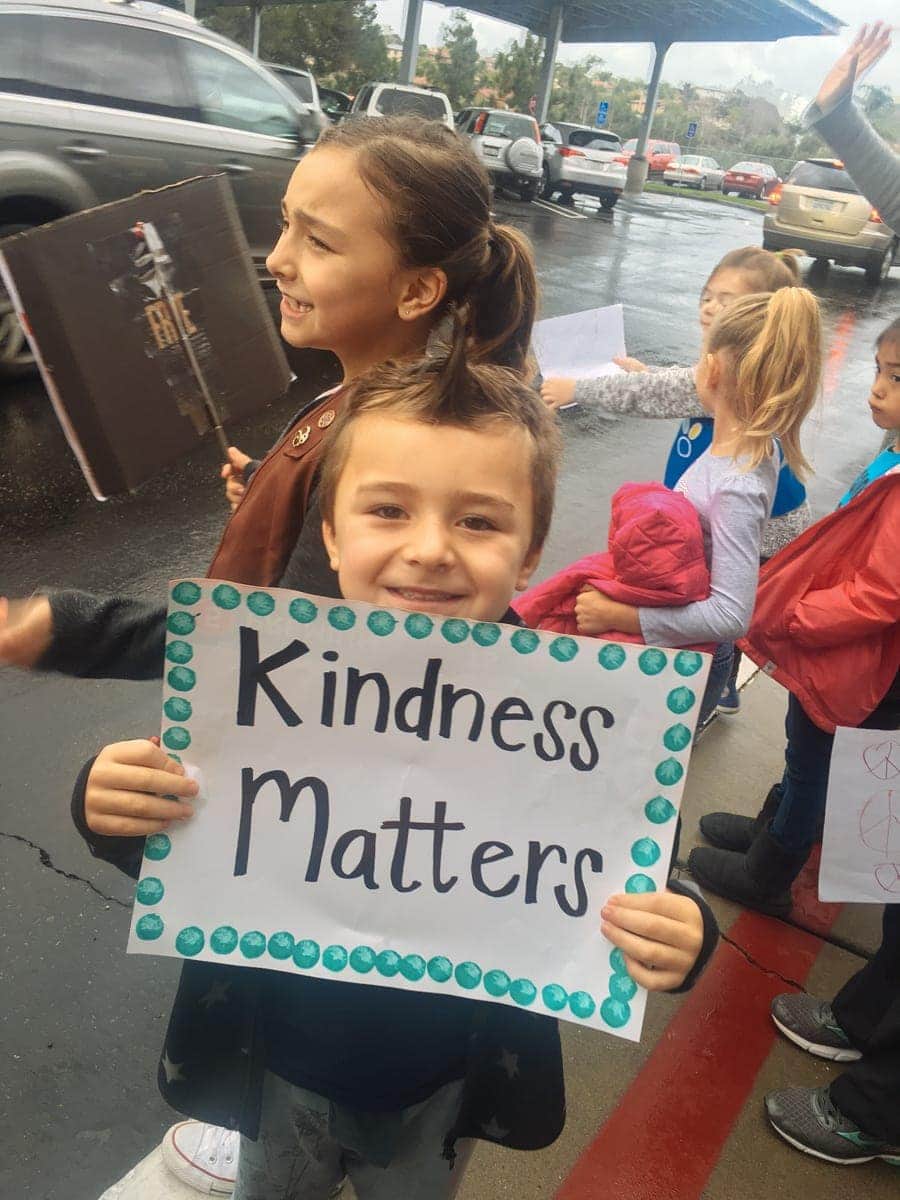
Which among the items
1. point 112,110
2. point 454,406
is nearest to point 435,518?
point 454,406

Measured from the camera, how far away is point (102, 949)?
2326mm

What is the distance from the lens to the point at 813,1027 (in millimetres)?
2293

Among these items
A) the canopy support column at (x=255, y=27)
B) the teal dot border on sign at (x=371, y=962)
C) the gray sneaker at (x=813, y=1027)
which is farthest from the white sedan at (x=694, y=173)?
the teal dot border on sign at (x=371, y=962)

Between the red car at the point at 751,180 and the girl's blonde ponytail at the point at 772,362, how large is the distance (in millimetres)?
44672

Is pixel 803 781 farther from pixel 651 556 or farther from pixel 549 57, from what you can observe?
pixel 549 57

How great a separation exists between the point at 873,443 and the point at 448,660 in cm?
764

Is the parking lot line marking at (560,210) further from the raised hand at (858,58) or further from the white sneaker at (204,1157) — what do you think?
the white sneaker at (204,1157)

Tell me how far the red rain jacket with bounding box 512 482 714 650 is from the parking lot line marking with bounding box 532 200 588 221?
742 inches

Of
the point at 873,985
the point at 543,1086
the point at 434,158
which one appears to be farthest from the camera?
the point at 873,985

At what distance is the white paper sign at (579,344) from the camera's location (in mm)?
2908

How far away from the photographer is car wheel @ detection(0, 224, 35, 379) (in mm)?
5023

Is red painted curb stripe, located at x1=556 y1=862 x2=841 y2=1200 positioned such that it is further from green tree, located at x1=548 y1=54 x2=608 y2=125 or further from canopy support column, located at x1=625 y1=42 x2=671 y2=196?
green tree, located at x1=548 y1=54 x2=608 y2=125

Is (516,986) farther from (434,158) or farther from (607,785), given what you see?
(434,158)

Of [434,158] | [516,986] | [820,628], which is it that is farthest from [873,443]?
[516,986]
